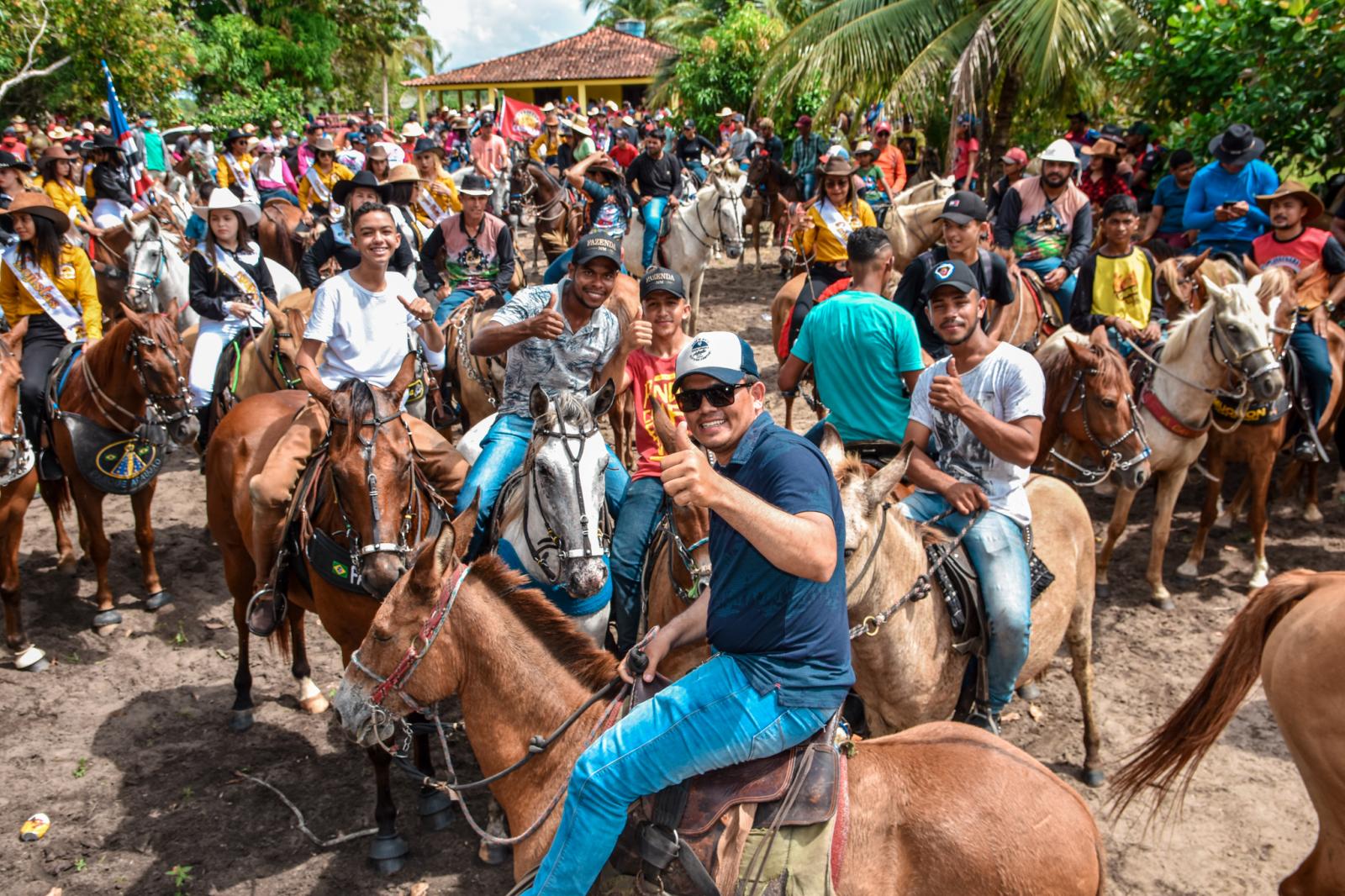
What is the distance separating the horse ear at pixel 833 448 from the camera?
12.9 feet

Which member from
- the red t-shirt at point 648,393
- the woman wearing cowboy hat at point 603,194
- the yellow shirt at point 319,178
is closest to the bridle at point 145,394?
the red t-shirt at point 648,393

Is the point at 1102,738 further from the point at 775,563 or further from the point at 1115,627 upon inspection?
the point at 775,563

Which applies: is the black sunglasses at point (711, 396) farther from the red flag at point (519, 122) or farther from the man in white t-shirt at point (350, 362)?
the red flag at point (519, 122)

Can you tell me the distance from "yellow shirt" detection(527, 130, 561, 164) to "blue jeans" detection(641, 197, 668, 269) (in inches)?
388

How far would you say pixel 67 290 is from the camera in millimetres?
7953

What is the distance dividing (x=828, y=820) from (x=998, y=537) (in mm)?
1959

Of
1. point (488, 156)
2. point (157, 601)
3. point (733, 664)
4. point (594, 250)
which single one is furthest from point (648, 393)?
point (488, 156)

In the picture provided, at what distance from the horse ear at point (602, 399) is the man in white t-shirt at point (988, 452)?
1483 mm

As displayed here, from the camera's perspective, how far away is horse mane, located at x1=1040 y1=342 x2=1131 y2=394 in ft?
23.0

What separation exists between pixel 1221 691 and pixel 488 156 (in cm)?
1803

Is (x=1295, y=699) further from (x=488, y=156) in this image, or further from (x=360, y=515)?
(x=488, y=156)

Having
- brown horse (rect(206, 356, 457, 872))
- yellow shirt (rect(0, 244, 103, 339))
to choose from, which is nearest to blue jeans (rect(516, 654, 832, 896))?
brown horse (rect(206, 356, 457, 872))

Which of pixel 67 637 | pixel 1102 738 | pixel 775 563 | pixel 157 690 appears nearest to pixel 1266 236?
pixel 1102 738

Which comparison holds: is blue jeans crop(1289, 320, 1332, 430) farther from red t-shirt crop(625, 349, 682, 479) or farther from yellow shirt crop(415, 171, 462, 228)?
yellow shirt crop(415, 171, 462, 228)
